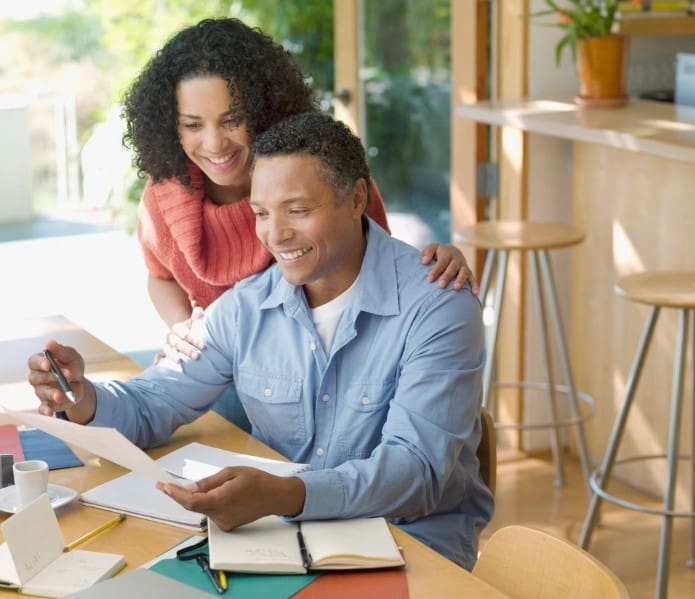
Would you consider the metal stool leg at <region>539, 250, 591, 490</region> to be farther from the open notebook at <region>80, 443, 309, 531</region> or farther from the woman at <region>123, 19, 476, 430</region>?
the open notebook at <region>80, 443, 309, 531</region>

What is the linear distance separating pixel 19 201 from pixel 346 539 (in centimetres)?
428

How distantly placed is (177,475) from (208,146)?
0.60 meters

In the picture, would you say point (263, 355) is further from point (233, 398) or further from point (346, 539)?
point (346, 539)

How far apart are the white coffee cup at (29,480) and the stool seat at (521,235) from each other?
6.11 feet

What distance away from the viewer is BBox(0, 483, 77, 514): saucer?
1712 millimetres

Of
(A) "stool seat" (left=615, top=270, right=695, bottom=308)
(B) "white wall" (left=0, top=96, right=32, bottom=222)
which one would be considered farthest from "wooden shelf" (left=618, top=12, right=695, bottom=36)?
(B) "white wall" (left=0, top=96, right=32, bottom=222)

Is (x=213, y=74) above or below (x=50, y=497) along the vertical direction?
above

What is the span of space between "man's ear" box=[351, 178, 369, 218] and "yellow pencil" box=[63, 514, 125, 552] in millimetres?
599

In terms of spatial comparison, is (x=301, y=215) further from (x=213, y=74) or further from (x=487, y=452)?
(x=487, y=452)

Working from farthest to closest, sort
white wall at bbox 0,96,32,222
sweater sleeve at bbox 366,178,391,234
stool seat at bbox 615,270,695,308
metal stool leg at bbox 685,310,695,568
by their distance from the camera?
white wall at bbox 0,96,32,222 → metal stool leg at bbox 685,310,695,568 → stool seat at bbox 615,270,695,308 → sweater sleeve at bbox 366,178,391,234

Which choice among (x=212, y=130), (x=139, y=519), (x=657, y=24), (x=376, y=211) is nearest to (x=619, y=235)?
(x=657, y=24)

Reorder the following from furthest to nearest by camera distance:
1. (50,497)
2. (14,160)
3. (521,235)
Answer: (14,160) → (521,235) → (50,497)

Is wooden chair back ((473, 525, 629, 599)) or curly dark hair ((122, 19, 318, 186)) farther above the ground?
curly dark hair ((122, 19, 318, 186))

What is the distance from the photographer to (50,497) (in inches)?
69.5
